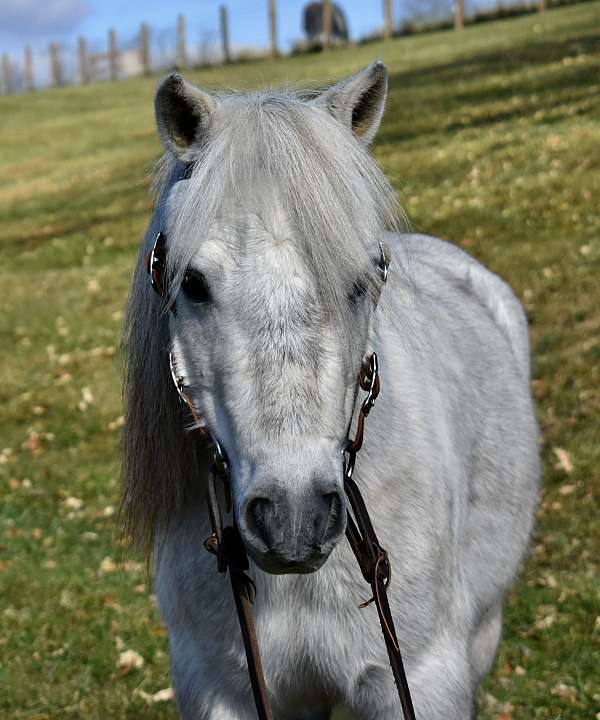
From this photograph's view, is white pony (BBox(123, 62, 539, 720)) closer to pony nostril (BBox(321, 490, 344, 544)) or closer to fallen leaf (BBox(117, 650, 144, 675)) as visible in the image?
pony nostril (BBox(321, 490, 344, 544))

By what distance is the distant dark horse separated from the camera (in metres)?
44.0

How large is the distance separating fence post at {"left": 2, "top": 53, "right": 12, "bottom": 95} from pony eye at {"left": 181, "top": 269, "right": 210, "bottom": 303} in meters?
56.5

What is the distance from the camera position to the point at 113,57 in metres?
52.6

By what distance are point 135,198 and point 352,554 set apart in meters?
17.0

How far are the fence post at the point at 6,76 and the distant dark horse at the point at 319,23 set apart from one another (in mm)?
16164

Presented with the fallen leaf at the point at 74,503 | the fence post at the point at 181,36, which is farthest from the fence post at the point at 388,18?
the fallen leaf at the point at 74,503

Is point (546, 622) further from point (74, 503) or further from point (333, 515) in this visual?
point (74, 503)

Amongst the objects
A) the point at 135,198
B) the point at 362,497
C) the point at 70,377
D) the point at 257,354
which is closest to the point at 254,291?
the point at 257,354

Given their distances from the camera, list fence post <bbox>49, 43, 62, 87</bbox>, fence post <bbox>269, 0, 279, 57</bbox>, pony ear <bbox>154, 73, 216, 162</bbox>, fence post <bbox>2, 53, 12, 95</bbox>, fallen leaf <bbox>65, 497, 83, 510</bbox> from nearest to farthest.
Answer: pony ear <bbox>154, 73, 216, 162</bbox>
fallen leaf <bbox>65, 497, 83, 510</bbox>
fence post <bbox>269, 0, 279, 57</bbox>
fence post <bbox>49, 43, 62, 87</bbox>
fence post <bbox>2, 53, 12, 95</bbox>

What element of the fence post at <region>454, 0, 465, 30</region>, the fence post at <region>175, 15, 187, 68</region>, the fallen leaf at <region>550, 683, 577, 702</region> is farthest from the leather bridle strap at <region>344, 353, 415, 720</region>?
the fence post at <region>175, 15, 187, 68</region>

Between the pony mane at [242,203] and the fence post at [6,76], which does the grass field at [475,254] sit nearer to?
the pony mane at [242,203]

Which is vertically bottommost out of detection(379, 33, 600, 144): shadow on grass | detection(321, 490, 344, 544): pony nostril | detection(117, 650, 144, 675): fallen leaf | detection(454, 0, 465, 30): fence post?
detection(117, 650, 144, 675): fallen leaf

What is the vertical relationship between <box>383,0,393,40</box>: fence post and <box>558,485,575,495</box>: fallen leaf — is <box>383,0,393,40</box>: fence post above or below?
above

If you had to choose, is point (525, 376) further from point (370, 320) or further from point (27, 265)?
point (27, 265)
